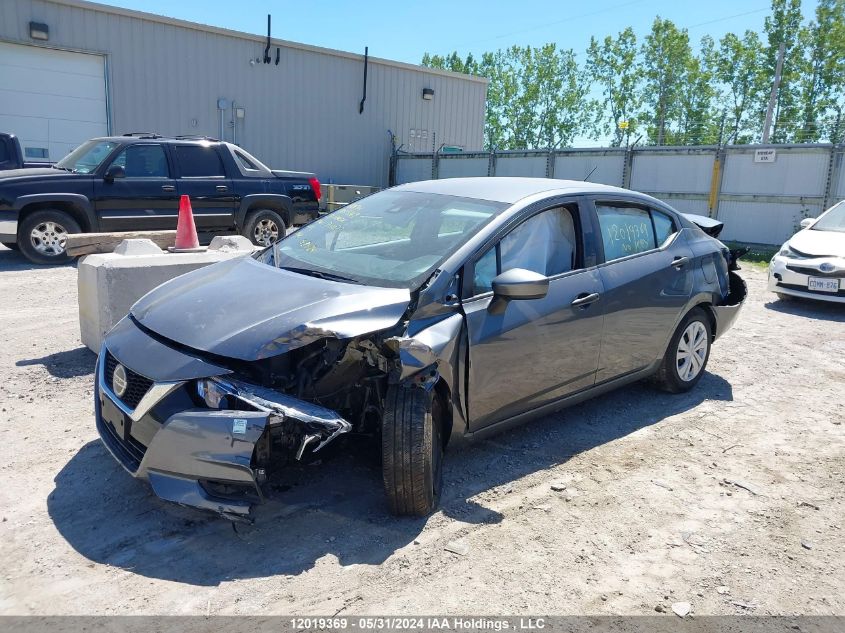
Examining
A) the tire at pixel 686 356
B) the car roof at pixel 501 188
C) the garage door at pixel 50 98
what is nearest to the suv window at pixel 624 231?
the car roof at pixel 501 188

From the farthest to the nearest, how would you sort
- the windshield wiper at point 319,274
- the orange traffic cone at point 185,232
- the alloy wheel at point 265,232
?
the alloy wheel at point 265,232
the orange traffic cone at point 185,232
the windshield wiper at point 319,274

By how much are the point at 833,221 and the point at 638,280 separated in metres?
6.83

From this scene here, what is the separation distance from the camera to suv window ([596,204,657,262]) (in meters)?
4.56

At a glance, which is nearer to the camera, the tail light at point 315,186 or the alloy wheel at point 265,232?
the alloy wheel at point 265,232

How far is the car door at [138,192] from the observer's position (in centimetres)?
998

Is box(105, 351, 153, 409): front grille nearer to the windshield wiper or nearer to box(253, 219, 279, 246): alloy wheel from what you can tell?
the windshield wiper

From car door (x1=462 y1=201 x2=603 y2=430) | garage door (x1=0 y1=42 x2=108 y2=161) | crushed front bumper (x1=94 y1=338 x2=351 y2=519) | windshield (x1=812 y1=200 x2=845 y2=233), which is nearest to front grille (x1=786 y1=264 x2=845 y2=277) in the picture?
windshield (x1=812 y1=200 x2=845 y2=233)

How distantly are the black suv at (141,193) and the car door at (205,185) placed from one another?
0.02m

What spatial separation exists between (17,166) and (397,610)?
36.7 feet

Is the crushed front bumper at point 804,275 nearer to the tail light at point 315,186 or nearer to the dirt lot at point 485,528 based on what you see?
the dirt lot at point 485,528

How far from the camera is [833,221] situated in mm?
9703

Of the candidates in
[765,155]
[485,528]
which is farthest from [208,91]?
[485,528]

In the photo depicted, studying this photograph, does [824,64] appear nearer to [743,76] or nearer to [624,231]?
[743,76]

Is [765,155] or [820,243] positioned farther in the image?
[765,155]
